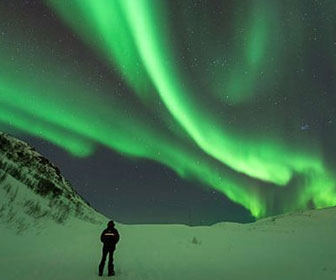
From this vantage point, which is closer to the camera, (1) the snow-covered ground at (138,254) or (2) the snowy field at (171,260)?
(2) the snowy field at (171,260)

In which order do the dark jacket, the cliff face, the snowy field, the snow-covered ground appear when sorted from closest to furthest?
1. the dark jacket
2. the snowy field
3. the snow-covered ground
4. the cliff face

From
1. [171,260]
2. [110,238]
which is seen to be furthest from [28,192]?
[110,238]

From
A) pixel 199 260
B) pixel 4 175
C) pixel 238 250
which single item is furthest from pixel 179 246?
pixel 4 175

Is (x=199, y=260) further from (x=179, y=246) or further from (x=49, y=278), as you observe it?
(x=49, y=278)

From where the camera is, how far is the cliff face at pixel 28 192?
2877 cm

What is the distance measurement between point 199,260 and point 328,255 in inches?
211

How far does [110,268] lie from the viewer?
1142 cm

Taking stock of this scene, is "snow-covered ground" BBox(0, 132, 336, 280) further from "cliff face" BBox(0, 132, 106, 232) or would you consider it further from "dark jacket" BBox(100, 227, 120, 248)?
"dark jacket" BBox(100, 227, 120, 248)

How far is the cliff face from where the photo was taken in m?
28.8

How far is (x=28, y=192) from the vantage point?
3591cm

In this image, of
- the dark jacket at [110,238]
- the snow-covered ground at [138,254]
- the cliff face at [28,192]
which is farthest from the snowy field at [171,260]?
the cliff face at [28,192]

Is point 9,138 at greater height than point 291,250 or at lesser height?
greater

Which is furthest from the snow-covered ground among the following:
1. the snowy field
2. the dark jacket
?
the dark jacket

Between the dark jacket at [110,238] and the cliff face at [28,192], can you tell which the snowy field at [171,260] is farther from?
the cliff face at [28,192]
